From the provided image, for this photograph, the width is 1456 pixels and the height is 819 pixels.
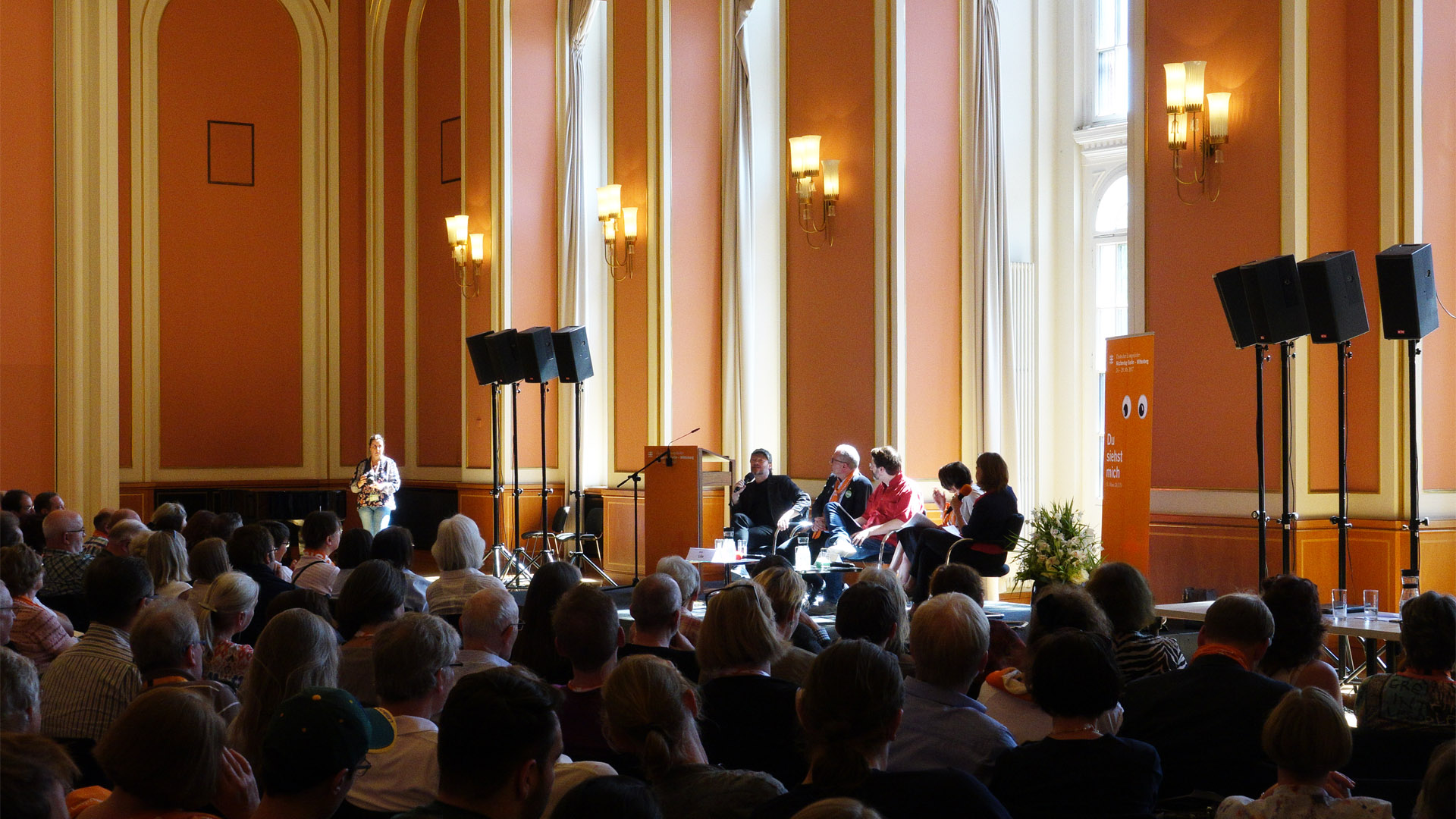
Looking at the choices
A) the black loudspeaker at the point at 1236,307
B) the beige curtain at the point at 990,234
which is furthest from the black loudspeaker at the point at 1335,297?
the beige curtain at the point at 990,234

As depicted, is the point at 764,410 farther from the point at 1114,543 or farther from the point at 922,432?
the point at 1114,543

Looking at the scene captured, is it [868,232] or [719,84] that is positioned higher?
[719,84]

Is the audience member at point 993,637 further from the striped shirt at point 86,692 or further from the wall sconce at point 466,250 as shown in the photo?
the wall sconce at point 466,250

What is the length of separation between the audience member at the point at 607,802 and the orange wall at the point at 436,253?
407 inches

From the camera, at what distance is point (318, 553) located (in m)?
5.36

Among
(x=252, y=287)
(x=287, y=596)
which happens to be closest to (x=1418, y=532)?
(x=287, y=596)

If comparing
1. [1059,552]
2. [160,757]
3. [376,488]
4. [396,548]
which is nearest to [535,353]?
[376,488]

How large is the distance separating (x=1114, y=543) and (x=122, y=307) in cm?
946

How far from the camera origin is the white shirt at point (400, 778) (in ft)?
8.02

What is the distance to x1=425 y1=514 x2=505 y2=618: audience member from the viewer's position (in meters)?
4.51

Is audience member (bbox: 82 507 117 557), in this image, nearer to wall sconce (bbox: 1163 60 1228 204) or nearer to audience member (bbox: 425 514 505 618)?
audience member (bbox: 425 514 505 618)

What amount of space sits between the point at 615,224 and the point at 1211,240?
5.08 meters

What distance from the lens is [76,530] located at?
547 cm

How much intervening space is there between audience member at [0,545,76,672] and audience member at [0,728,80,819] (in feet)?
8.73
